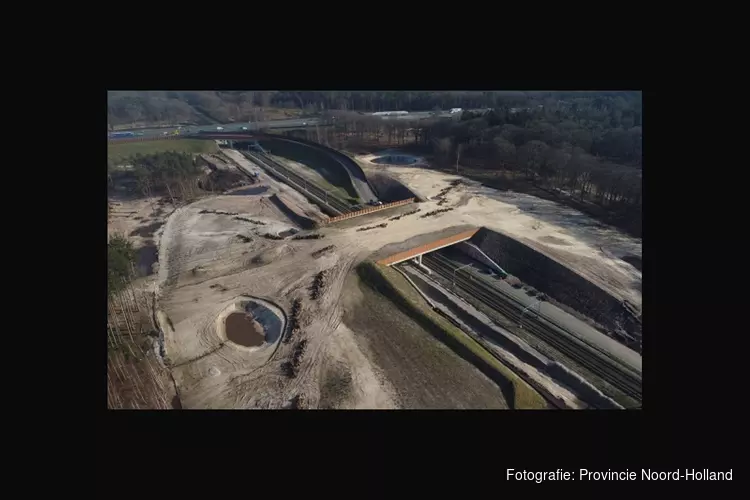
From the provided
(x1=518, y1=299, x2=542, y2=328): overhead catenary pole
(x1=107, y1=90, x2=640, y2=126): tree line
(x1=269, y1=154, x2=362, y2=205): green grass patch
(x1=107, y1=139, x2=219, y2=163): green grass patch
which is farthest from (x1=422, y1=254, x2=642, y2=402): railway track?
(x1=107, y1=90, x2=640, y2=126): tree line

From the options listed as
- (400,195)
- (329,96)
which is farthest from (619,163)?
(329,96)

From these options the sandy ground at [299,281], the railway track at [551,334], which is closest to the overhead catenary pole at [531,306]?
the railway track at [551,334]

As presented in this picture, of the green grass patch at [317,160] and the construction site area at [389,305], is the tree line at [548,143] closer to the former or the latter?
the construction site area at [389,305]

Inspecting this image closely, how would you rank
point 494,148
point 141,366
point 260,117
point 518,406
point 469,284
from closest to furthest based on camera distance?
point 518,406, point 141,366, point 469,284, point 494,148, point 260,117

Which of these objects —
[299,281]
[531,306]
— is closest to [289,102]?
[299,281]

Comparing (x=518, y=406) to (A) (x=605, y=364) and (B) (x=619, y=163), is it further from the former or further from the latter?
(B) (x=619, y=163)

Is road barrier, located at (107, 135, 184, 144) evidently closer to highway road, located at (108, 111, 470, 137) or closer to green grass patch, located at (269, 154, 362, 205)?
highway road, located at (108, 111, 470, 137)

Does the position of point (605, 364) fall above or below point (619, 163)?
below
